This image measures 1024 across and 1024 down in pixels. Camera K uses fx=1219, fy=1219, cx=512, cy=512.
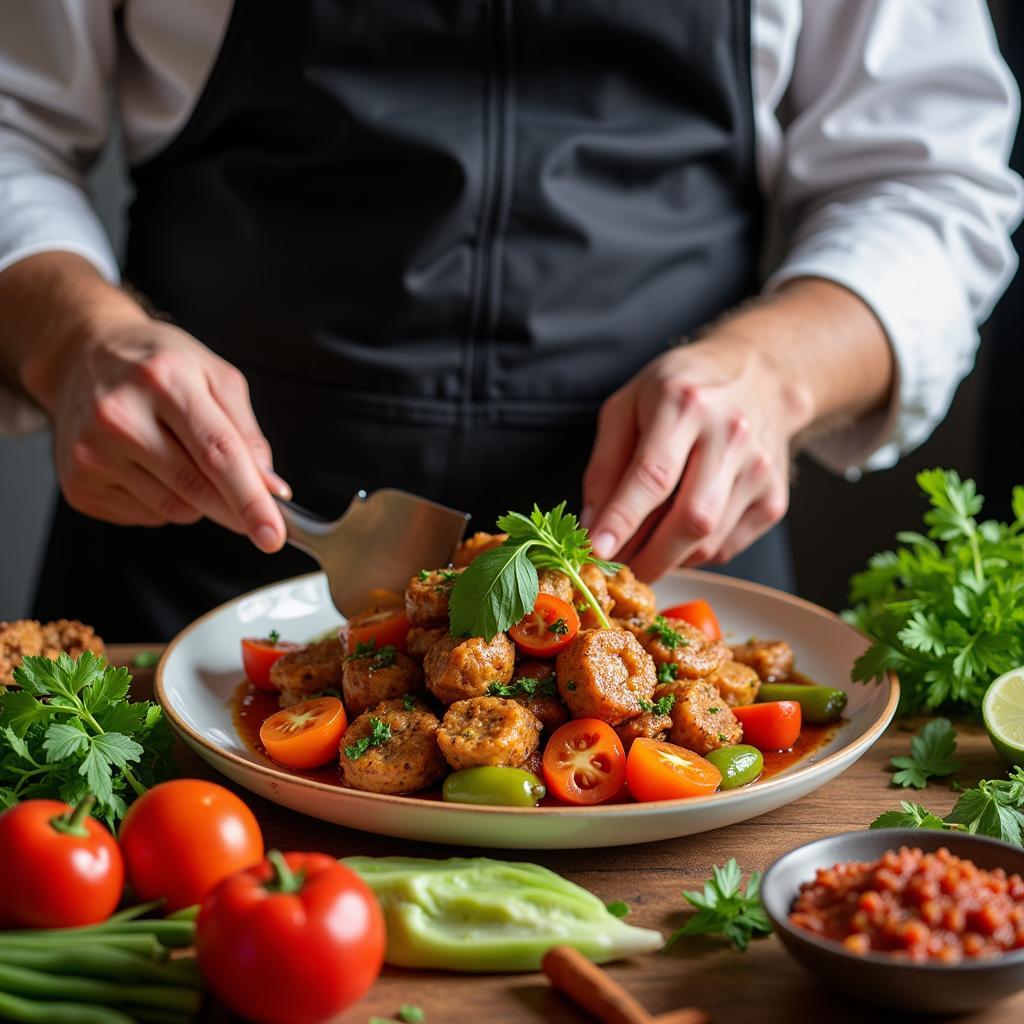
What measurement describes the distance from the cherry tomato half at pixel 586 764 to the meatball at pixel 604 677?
0.03 metres

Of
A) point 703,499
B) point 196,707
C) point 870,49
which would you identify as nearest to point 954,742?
point 703,499

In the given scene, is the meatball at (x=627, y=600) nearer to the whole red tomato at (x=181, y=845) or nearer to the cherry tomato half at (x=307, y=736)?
the cherry tomato half at (x=307, y=736)

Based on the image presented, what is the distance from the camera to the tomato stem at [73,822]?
4.50 feet

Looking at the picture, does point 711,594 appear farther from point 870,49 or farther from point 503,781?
point 870,49

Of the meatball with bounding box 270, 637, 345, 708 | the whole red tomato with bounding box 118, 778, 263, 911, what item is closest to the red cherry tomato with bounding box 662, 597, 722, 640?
the meatball with bounding box 270, 637, 345, 708

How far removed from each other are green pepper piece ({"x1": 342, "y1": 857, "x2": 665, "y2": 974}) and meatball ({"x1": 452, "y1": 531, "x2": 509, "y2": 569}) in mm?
734

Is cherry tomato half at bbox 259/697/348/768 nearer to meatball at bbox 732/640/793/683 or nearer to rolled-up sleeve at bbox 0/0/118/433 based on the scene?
meatball at bbox 732/640/793/683

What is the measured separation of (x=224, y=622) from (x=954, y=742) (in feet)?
4.36

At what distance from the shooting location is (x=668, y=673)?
6.40 ft

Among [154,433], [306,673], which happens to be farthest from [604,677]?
[154,433]

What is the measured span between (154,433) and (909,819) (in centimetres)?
137

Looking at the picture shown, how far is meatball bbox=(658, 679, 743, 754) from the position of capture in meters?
1.82

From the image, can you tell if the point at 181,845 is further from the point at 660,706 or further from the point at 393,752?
the point at 660,706

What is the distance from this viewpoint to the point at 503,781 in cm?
165
